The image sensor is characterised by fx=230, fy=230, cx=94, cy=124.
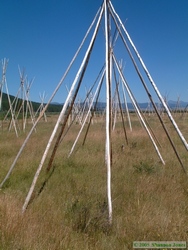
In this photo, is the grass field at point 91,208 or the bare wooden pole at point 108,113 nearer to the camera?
the grass field at point 91,208

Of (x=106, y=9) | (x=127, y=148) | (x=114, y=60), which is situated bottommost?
(x=127, y=148)

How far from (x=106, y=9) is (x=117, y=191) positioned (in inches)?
135

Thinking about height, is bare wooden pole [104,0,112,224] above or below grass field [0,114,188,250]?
above

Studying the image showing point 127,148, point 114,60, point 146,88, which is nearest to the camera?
point 146,88

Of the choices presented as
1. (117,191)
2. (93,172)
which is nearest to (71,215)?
(117,191)

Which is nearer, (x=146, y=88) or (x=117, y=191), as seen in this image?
(x=117, y=191)

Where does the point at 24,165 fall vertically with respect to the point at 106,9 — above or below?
below

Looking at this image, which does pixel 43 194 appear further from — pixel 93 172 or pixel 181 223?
pixel 181 223

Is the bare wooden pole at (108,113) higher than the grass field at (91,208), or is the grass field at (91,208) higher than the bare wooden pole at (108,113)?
the bare wooden pole at (108,113)

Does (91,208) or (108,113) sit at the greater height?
(108,113)

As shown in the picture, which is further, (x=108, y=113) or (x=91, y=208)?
(x=108, y=113)

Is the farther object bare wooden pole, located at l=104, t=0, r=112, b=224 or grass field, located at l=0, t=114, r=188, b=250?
bare wooden pole, located at l=104, t=0, r=112, b=224

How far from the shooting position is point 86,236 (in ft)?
8.41

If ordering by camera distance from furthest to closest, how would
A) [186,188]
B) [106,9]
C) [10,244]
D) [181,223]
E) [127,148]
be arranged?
[127,148] → [106,9] → [186,188] → [181,223] → [10,244]
